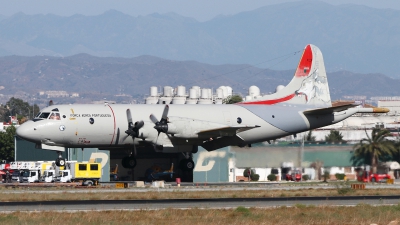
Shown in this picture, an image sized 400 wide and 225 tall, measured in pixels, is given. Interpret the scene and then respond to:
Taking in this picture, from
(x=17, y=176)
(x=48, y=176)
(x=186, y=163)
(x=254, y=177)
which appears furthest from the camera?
(x=17, y=176)

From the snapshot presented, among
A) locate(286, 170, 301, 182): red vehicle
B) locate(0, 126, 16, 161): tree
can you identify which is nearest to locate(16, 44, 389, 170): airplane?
locate(286, 170, 301, 182): red vehicle

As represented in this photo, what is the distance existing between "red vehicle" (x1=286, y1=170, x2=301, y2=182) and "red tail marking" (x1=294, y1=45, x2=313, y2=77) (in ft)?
28.2

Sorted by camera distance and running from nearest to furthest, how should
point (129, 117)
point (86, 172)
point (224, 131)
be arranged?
point (129, 117) < point (224, 131) < point (86, 172)

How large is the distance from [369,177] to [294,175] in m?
6.14

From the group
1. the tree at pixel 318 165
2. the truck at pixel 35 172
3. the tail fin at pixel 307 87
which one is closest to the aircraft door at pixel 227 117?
the tail fin at pixel 307 87

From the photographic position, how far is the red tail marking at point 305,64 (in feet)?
203

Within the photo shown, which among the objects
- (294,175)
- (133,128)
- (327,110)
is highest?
(327,110)

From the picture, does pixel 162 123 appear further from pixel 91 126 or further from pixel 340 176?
pixel 340 176

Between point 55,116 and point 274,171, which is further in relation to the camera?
point 274,171

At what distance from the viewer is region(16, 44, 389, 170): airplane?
5119cm

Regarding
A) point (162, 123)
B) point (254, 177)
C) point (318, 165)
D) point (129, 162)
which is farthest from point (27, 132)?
point (318, 165)

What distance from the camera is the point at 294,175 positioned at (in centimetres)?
5881

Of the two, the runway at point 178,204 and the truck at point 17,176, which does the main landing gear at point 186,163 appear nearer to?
the runway at point 178,204

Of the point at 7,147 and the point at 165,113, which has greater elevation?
the point at 7,147
